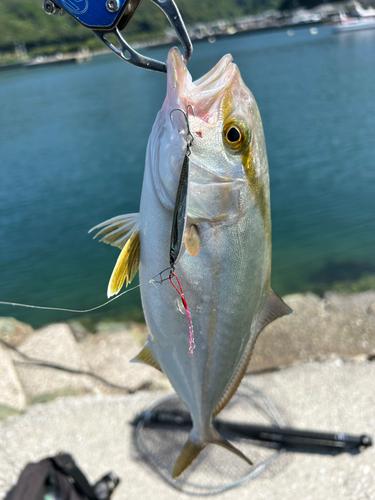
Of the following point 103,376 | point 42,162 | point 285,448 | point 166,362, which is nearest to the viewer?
point 166,362

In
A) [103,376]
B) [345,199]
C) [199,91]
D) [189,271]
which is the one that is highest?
[199,91]

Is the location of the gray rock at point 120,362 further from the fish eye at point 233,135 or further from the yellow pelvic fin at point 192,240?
the fish eye at point 233,135

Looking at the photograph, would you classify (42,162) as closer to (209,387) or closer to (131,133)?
(131,133)

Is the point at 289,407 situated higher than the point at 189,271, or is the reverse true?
the point at 189,271

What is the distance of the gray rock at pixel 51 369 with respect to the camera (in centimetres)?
528

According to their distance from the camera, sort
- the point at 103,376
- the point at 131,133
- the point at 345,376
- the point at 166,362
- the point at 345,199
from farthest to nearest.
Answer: the point at 131,133 → the point at 345,199 → the point at 103,376 → the point at 345,376 → the point at 166,362

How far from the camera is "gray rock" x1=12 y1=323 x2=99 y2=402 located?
528cm

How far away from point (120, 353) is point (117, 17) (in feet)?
17.9

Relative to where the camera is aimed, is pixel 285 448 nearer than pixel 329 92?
Yes

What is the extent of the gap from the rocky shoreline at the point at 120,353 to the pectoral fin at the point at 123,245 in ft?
12.3

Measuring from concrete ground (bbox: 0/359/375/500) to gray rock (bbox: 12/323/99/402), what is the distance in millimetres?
246

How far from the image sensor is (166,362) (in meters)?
2.40

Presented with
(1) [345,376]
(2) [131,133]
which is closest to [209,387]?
(1) [345,376]

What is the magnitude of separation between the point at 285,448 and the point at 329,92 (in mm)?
27192
